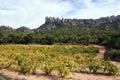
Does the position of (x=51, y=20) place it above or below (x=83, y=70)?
above

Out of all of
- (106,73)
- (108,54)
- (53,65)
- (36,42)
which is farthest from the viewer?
(36,42)

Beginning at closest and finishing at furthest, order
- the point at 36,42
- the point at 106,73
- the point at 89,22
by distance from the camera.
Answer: the point at 106,73 → the point at 36,42 → the point at 89,22

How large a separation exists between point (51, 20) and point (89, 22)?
75.5ft

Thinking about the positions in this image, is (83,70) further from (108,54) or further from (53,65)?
(108,54)

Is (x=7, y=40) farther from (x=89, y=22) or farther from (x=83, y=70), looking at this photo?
(x=89, y=22)

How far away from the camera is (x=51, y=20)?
6575 inches

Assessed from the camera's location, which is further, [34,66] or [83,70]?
[83,70]

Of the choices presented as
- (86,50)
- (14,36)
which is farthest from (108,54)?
(14,36)

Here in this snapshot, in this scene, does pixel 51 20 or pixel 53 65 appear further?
pixel 51 20

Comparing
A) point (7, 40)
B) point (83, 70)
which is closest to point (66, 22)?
point (7, 40)

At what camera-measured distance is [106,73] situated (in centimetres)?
2444

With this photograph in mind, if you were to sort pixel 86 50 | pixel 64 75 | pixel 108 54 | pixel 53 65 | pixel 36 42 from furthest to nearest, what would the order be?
pixel 36 42 < pixel 86 50 < pixel 108 54 < pixel 53 65 < pixel 64 75

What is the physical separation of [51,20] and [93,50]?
394ft

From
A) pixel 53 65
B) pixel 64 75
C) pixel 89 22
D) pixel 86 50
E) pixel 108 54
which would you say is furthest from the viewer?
pixel 89 22
